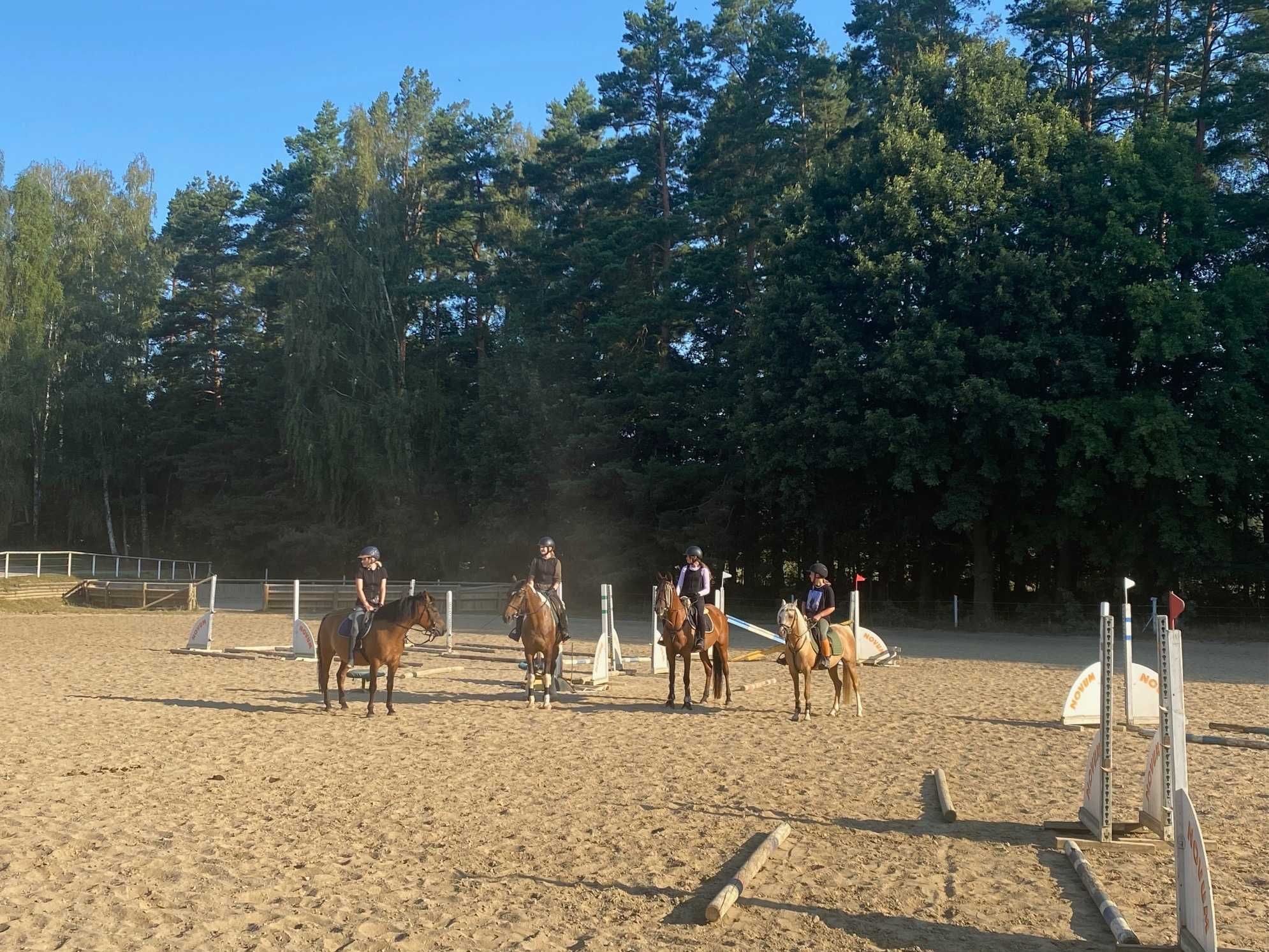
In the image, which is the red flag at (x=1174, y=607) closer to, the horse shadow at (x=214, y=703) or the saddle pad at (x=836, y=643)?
the saddle pad at (x=836, y=643)

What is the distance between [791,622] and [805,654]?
438 millimetres

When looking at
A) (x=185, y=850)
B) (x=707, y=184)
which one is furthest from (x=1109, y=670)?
(x=707, y=184)

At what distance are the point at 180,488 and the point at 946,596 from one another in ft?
139

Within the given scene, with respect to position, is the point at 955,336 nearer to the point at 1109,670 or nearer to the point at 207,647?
the point at 207,647

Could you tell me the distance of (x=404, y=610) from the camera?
44.0 ft

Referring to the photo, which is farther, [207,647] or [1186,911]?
[207,647]

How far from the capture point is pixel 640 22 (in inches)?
1694

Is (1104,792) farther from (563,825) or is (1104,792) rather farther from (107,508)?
(107,508)

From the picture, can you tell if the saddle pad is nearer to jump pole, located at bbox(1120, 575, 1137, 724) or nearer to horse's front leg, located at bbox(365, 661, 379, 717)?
jump pole, located at bbox(1120, 575, 1137, 724)

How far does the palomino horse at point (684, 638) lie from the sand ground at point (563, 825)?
40 cm

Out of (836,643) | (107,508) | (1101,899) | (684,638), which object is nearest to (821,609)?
(836,643)

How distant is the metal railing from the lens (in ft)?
144

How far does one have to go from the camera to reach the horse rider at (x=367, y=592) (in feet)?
44.1

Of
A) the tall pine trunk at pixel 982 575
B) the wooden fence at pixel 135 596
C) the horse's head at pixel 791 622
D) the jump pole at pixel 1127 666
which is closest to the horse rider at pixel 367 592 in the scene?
the horse's head at pixel 791 622
